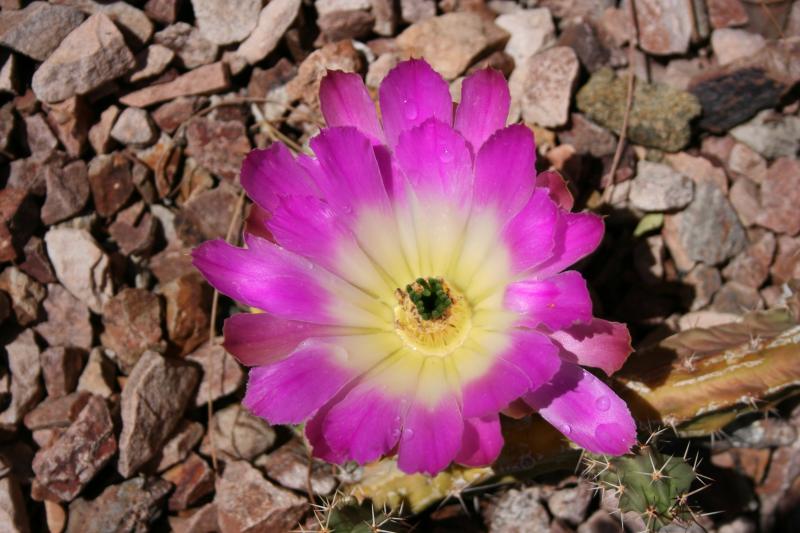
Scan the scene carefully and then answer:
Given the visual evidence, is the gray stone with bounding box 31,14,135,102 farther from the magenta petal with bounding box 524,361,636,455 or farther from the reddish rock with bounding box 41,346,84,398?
the magenta petal with bounding box 524,361,636,455

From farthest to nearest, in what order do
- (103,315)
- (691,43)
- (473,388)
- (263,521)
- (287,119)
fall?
(691,43) → (287,119) → (103,315) → (263,521) → (473,388)

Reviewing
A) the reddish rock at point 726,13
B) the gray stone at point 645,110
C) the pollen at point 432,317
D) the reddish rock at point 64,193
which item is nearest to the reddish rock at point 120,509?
the reddish rock at point 64,193

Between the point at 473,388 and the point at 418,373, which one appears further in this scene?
the point at 418,373

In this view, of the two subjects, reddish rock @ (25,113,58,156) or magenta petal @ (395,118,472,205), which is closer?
magenta petal @ (395,118,472,205)

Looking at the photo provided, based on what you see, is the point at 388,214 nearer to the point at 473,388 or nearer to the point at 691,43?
the point at 473,388

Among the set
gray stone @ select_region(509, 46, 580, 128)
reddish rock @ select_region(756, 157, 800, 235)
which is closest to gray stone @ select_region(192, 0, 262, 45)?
gray stone @ select_region(509, 46, 580, 128)

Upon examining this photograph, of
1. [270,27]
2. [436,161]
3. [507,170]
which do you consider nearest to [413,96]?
[436,161]

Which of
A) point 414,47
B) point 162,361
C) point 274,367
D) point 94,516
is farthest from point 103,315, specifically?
point 414,47
